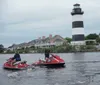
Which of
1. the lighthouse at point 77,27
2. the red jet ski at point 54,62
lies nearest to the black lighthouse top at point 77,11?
the lighthouse at point 77,27

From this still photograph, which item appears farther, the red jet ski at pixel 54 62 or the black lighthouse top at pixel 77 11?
the black lighthouse top at pixel 77 11

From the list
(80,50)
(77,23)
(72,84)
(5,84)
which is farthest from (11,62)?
(80,50)

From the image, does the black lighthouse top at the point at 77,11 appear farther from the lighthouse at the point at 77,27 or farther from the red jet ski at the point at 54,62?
the red jet ski at the point at 54,62

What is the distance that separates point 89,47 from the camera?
160 meters

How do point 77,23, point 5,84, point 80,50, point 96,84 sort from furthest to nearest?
point 80,50 → point 77,23 → point 5,84 → point 96,84

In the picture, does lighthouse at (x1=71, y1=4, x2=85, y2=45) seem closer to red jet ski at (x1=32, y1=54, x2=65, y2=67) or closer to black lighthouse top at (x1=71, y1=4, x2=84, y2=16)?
black lighthouse top at (x1=71, y1=4, x2=84, y2=16)

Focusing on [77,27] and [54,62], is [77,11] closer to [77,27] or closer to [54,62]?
[77,27]

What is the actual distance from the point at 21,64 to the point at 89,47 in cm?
11516

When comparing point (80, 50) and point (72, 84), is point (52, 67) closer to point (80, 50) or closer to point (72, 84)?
point (72, 84)

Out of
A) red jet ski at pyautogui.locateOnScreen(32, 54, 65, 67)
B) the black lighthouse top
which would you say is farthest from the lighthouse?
red jet ski at pyautogui.locateOnScreen(32, 54, 65, 67)

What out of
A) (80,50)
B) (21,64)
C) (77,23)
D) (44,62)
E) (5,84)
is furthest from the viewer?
(80,50)

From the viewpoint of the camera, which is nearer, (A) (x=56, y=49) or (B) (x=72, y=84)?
(B) (x=72, y=84)

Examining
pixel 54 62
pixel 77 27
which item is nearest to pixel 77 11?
pixel 77 27

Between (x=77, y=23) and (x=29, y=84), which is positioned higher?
(x=77, y=23)
